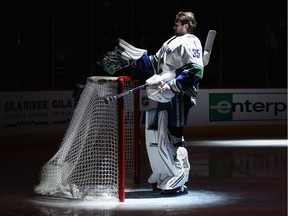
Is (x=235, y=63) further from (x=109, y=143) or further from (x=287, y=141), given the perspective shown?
(x=109, y=143)

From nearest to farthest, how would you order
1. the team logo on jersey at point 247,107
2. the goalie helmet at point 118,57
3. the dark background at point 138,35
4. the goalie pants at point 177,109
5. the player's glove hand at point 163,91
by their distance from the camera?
the player's glove hand at point 163,91, the goalie pants at point 177,109, the goalie helmet at point 118,57, the team logo on jersey at point 247,107, the dark background at point 138,35

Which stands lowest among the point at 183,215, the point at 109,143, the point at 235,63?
the point at 183,215

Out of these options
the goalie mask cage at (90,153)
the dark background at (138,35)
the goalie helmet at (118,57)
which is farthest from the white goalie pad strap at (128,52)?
the dark background at (138,35)

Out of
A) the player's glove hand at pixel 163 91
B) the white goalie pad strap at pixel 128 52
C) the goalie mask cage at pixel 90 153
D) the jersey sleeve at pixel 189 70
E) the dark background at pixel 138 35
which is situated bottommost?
the goalie mask cage at pixel 90 153

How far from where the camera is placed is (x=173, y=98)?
770cm

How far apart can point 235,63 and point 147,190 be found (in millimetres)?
10986

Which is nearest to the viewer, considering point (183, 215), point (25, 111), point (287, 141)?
point (183, 215)

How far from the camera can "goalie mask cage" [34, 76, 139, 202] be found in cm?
755

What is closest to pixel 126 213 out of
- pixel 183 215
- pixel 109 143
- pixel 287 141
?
pixel 183 215

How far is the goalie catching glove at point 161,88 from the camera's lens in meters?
7.41

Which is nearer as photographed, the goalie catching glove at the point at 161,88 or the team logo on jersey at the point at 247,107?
the goalie catching glove at the point at 161,88

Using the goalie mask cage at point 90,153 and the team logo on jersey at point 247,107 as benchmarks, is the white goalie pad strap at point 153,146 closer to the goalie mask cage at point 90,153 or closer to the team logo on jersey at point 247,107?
the goalie mask cage at point 90,153

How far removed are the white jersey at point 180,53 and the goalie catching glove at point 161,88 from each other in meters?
0.21

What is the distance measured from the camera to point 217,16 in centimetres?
1836
